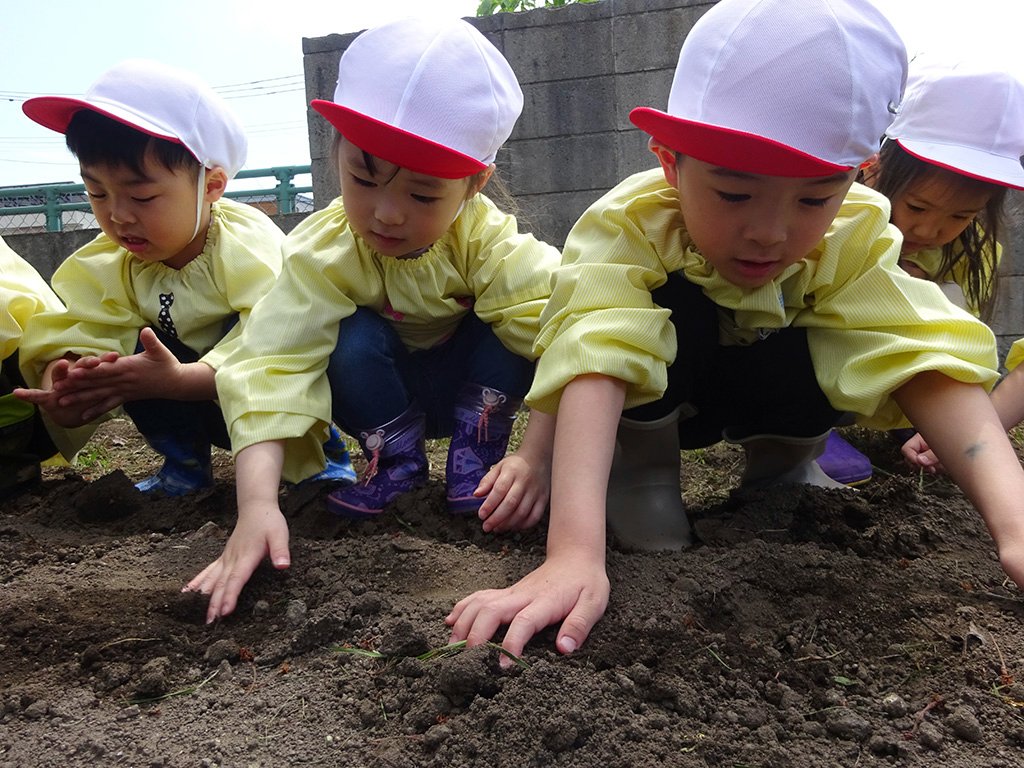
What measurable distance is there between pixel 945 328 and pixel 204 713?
1425mm

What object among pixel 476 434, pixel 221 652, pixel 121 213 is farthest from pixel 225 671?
pixel 121 213

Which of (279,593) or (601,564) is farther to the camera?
(279,593)

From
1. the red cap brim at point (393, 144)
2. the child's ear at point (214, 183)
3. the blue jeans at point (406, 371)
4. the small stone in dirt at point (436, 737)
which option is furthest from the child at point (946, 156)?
the child's ear at point (214, 183)

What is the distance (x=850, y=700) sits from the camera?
4.14 feet

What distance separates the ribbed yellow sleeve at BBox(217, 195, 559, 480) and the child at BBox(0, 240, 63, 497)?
885 mm

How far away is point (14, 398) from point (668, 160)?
1.94m

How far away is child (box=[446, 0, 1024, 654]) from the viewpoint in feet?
4.87

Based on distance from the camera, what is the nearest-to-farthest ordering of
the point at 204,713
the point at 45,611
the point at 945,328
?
1. the point at 204,713
2. the point at 45,611
3. the point at 945,328

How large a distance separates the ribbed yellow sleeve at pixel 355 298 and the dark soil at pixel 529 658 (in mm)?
334

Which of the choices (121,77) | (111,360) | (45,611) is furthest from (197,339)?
(45,611)

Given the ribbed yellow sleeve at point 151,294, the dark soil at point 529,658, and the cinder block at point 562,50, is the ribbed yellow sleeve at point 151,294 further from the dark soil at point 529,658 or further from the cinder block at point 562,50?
the cinder block at point 562,50

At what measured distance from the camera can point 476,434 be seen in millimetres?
2262

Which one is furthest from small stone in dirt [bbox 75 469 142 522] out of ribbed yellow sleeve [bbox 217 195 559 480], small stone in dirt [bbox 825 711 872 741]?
small stone in dirt [bbox 825 711 872 741]

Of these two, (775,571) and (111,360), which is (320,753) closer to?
(775,571)
